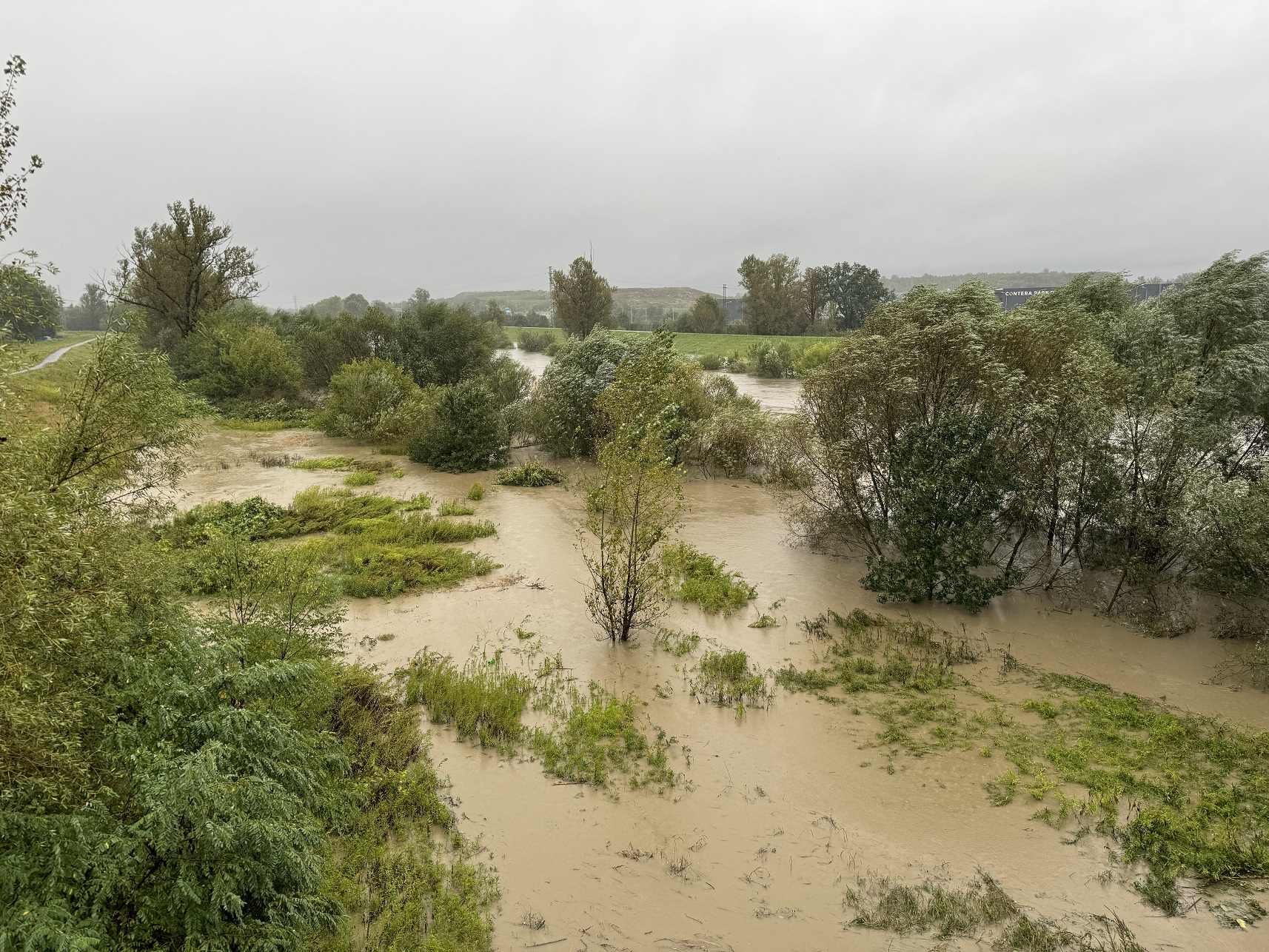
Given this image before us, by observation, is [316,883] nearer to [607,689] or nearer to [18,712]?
[18,712]

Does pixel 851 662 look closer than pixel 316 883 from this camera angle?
No

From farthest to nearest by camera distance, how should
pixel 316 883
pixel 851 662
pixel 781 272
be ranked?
pixel 781 272
pixel 851 662
pixel 316 883

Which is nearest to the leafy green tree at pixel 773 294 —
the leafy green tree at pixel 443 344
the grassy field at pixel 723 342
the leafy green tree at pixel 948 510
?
Result: the grassy field at pixel 723 342

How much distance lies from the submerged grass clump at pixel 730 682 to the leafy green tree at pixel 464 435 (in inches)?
567

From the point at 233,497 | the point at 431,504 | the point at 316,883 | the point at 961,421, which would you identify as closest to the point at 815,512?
the point at 961,421

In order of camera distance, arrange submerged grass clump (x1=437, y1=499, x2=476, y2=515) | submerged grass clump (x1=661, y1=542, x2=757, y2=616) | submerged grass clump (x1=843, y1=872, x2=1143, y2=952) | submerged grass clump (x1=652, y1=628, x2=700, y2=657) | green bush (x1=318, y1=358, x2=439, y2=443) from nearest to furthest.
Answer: submerged grass clump (x1=843, y1=872, x2=1143, y2=952) → submerged grass clump (x1=652, y1=628, x2=700, y2=657) → submerged grass clump (x1=661, y1=542, x2=757, y2=616) → submerged grass clump (x1=437, y1=499, x2=476, y2=515) → green bush (x1=318, y1=358, x2=439, y2=443)

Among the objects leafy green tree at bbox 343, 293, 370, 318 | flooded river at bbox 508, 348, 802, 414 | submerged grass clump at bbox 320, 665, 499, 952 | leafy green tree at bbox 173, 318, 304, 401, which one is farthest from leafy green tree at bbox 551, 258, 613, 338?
leafy green tree at bbox 343, 293, 370, 318

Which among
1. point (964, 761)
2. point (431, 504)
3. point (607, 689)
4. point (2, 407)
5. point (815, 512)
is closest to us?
point (2, 407)

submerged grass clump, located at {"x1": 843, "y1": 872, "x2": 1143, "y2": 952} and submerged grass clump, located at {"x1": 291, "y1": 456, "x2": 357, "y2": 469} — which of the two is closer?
submerged grass clump, located at {"x1": 843, "y1": 872, "x2": 1143, "y2": 952}

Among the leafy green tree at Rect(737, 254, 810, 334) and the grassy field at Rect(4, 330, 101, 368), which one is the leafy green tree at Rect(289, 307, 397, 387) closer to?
the grassy field at Rect(4, 330, 101, 368)

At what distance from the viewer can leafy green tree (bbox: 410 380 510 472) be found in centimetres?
2295

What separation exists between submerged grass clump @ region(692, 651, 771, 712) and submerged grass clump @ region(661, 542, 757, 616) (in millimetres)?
1814

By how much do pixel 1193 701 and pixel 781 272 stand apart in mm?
58237

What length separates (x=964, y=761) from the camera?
7977mm
